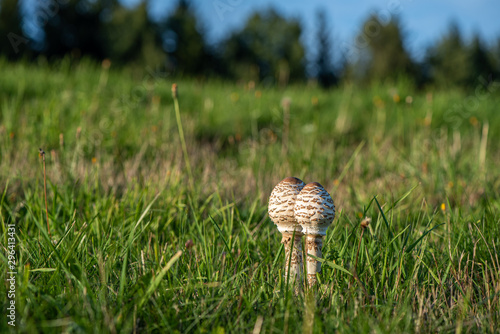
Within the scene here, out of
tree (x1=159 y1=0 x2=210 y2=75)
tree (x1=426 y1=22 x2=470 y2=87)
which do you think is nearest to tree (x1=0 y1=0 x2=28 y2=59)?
tree (x1=159 y1=0 x2=210 y2=75)

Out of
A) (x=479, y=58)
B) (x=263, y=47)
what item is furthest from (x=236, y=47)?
(x=479, y=58)

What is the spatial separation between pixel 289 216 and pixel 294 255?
0.18 m

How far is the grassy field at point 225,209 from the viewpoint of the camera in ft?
4.81

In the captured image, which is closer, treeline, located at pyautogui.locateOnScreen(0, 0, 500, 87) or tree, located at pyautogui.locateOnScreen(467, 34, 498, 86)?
treeline, located at pyautogui.locateOnScreen(0, 0, 500, 87)

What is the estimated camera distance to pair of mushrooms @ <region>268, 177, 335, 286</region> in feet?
5.01

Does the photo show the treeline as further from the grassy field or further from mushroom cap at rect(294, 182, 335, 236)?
mushroom cap at rect(294, 182, 335, 236)

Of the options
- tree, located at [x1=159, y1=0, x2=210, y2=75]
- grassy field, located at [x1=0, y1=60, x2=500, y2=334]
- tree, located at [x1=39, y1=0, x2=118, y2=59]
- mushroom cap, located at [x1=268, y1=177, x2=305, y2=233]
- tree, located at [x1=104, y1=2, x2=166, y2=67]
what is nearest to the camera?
grassy field, located at [x1=0, y1=60, x2=500, y2=334]

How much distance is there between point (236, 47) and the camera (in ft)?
109

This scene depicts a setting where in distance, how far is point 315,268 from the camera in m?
1.63

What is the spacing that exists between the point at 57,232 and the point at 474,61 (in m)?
37.5

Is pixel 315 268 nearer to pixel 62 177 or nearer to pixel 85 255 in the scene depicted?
pixel 85 255

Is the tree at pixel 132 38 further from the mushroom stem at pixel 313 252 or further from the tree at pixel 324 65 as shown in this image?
the mushroom stem at pixel 313 252

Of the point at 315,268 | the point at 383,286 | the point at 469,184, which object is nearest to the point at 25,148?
the point at 315,268

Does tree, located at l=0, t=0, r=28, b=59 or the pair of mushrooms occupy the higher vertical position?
tree, located at l=0, t=0, r=28, b=59
